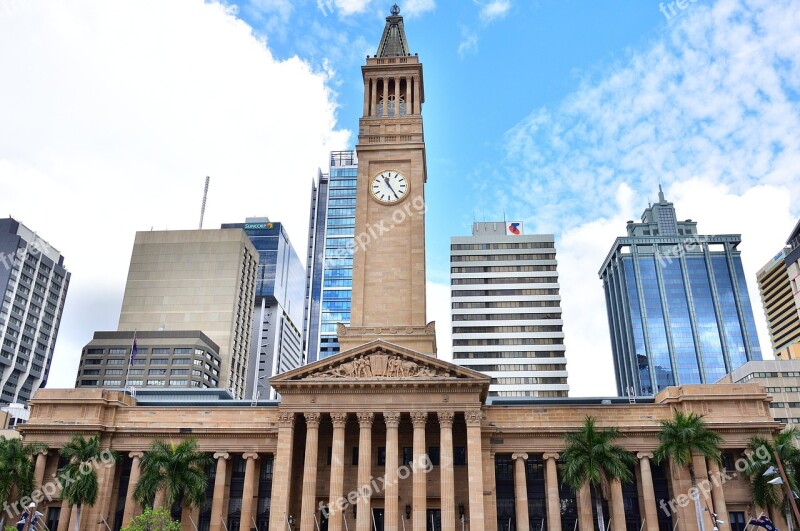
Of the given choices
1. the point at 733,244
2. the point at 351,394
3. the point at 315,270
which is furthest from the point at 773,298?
the point at 351,394

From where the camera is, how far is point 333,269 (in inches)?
6959

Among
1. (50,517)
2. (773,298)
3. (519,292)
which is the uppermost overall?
(773,298)

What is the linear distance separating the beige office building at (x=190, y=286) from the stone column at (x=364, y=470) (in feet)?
363

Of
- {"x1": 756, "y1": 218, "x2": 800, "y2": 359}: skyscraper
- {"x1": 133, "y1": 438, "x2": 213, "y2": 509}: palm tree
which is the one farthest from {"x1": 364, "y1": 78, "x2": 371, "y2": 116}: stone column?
{"x1": 756, "y1": 218, "x2": 800, "y2": 359}: skyscraper

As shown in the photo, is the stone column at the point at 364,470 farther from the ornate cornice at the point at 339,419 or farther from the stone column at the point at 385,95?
the stone column at the point at 385,95

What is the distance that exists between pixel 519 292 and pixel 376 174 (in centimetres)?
6258

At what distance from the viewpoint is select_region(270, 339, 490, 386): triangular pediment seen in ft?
180

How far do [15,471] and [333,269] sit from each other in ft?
409

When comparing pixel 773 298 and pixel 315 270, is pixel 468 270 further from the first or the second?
pixel 773 298

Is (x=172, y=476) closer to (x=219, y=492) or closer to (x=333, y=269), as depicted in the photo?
(x=219, y=492)

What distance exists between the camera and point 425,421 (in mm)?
54125

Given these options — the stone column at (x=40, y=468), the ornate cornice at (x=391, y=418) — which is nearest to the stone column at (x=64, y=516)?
the stone column at (x=40, y=468)

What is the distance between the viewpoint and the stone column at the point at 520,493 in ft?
178

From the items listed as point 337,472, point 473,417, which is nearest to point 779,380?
point 473,417
